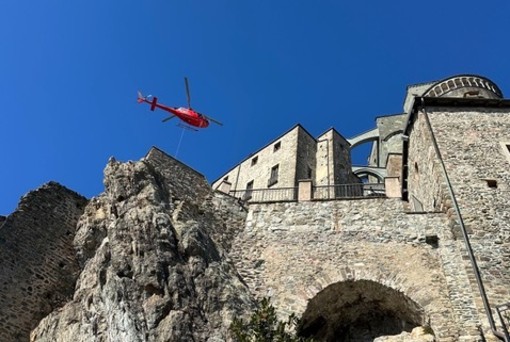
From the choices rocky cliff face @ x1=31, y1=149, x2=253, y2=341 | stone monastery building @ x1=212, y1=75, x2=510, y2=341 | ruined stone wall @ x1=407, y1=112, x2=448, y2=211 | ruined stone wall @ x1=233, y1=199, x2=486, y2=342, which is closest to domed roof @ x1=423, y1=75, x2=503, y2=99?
stone monastery building @ x1=212, y1=75, x2=510, y2=341

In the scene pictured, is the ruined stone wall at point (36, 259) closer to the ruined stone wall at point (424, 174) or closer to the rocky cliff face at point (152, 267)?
the rocky cliff face at point (152, 267)

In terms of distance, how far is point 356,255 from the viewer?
15.8 metres

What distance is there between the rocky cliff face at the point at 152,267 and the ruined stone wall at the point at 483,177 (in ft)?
21.6

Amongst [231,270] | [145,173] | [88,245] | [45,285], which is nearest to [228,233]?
[231,270]

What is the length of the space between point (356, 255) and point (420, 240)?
78.2 inches

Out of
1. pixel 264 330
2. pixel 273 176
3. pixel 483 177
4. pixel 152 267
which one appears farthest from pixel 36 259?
pixel 273 176

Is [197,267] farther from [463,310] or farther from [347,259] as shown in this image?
[463,310]

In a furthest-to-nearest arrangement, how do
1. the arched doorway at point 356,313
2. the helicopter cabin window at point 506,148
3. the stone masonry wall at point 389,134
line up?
the stone masonry wall at point 389,134, the helicopter cabin window at point 506,148, the arched doorway at point 356,313

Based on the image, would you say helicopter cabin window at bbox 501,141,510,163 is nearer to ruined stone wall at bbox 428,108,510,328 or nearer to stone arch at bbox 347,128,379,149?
ruined stone wall at bbox 428,108,510,328

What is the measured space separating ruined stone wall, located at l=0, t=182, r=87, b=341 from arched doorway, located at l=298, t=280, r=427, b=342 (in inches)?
327

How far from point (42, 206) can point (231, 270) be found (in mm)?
7638

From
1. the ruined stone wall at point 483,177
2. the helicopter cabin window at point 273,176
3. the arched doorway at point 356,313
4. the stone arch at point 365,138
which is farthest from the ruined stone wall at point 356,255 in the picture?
the stone arch at point 365,138

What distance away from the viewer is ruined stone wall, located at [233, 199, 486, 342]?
14.1 meters

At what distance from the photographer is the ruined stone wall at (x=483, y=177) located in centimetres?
1423
